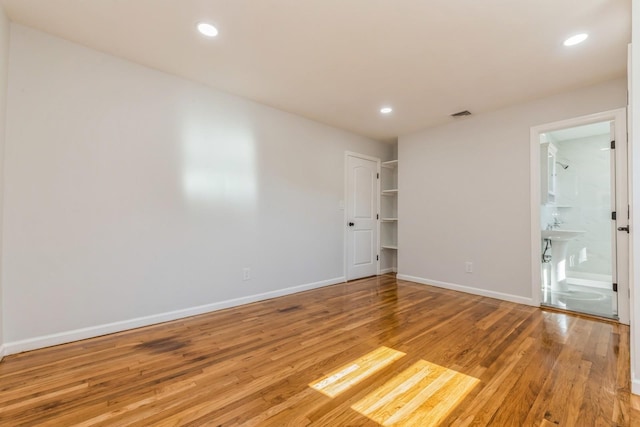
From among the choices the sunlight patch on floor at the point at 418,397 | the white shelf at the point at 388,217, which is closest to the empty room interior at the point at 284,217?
the sunlight patch on floor at the point at 418,397

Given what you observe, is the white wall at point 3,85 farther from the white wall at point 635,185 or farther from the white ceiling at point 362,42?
the white wall at point 635,185

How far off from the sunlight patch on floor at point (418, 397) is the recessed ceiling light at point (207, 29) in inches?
109

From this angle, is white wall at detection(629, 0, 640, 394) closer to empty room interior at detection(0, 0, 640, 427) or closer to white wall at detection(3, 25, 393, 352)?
empty room interior at detection(0, 0, 640, 427)

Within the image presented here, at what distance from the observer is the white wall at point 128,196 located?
2.18 meters

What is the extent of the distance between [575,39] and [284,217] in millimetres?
3320

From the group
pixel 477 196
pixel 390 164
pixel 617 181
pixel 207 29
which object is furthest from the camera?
pixel 390 164

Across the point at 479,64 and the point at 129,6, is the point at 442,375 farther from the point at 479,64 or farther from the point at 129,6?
the point at 129,6

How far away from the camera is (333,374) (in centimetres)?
186

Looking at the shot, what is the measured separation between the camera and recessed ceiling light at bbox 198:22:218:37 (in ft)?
6.99

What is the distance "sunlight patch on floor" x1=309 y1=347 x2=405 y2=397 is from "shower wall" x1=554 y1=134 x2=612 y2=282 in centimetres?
488

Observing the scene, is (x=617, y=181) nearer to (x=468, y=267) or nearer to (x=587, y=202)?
(x=468, y=267)

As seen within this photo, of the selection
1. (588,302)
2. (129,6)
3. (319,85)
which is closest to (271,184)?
(319,85)

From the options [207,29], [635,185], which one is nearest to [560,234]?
[635,185]

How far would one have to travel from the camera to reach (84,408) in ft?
4.98
